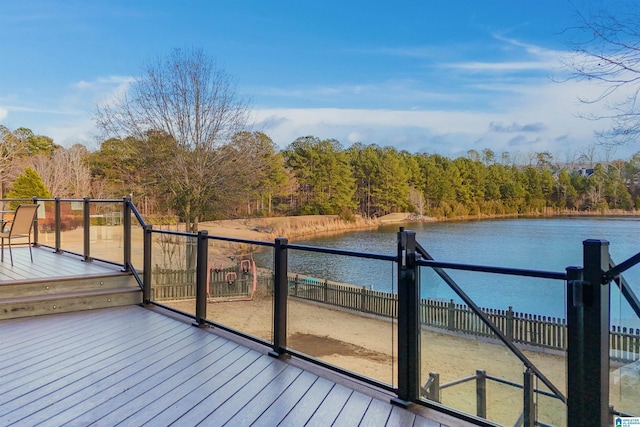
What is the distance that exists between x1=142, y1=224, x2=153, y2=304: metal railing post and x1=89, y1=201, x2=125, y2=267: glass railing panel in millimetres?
694

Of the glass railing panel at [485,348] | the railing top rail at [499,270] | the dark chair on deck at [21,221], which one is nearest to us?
the railing top rail at [499,270]

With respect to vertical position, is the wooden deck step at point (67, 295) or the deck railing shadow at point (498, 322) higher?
the deck railing shadow at point (498, 322)

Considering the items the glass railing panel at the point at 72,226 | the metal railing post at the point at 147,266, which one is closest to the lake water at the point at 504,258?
the metal railing post at the point at 147,266

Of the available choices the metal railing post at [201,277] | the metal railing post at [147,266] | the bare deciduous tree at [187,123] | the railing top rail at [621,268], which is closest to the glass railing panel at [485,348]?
the railing top rail at [621,268]

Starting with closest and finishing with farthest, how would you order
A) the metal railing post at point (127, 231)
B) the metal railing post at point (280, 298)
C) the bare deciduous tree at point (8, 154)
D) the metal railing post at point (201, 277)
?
the metal railing post at point (280, 298), the metal railing post at point (201, 277), the metal railing post at point (127, 231), the bare deciduous tree at point (8, 154)

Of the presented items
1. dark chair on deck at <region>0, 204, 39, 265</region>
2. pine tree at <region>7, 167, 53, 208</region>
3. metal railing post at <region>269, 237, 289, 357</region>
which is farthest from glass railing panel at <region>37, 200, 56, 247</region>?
pine tree at <region>7, 167, 53, 208</region>

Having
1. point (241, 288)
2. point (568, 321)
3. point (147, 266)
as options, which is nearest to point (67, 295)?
point (147, 266)

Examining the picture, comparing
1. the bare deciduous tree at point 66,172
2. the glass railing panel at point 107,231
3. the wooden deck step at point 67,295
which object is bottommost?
the wooden deck step at point 67,295

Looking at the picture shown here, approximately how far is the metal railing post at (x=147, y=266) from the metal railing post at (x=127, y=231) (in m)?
0.45

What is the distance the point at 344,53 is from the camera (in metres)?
29.9

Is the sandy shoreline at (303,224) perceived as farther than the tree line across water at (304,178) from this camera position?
Yes

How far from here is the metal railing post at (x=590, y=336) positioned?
176 cm

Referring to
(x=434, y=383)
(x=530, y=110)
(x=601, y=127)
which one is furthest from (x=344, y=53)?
(x=434, y=383)

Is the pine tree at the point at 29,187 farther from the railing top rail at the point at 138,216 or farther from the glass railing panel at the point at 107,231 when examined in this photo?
the railing top rail at the point at 138,216
